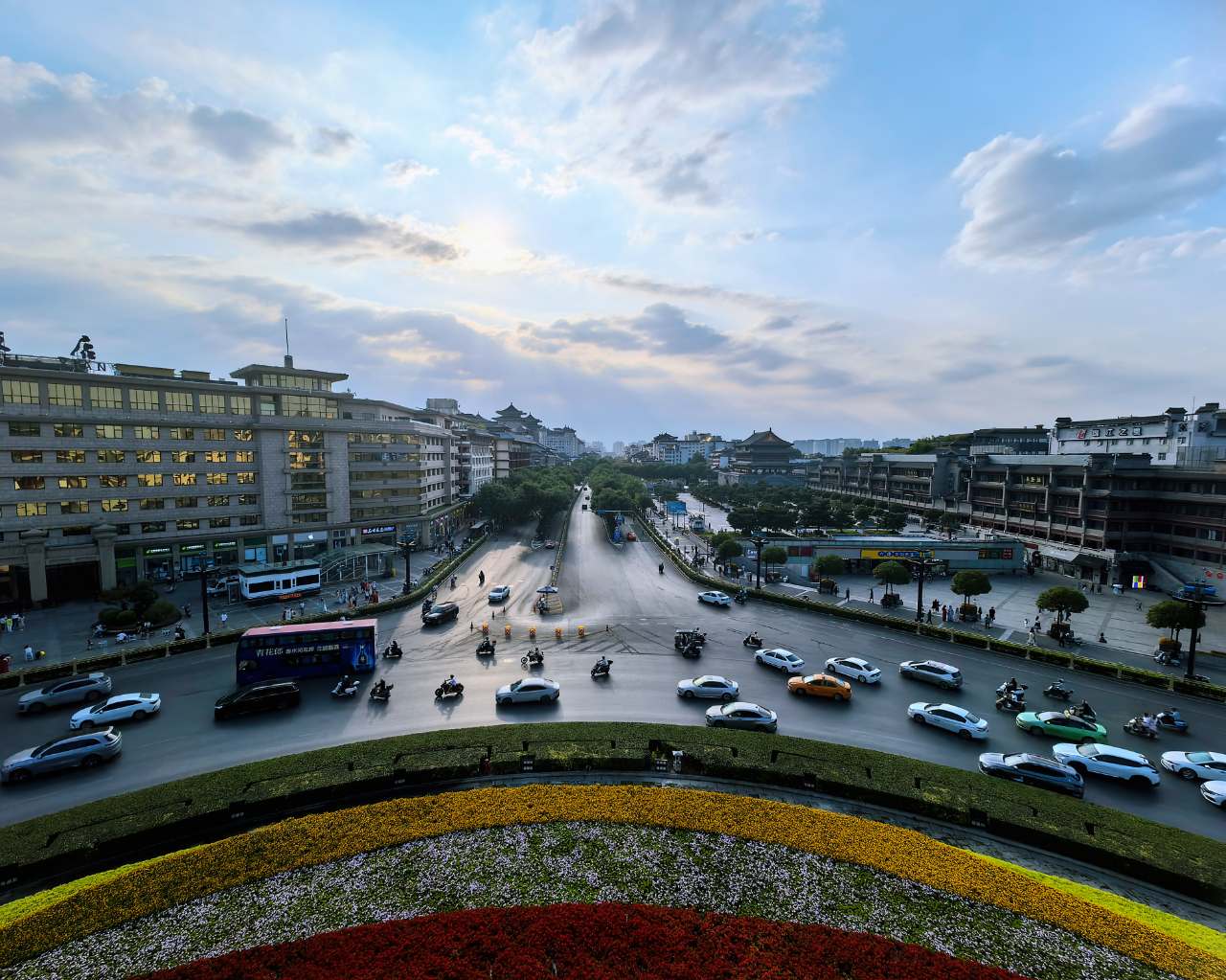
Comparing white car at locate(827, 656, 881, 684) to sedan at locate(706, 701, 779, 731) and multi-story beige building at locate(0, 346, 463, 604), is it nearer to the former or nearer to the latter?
sedan at locate(706, 701, 779, 731)

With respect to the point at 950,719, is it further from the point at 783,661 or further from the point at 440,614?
the point at 440,614

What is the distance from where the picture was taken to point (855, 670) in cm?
2802

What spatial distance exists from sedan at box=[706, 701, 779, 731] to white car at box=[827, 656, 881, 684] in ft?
24.1

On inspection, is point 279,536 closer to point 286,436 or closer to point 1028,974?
point 286,436

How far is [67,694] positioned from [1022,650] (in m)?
49.4

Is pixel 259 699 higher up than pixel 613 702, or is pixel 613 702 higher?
pixel 259 699

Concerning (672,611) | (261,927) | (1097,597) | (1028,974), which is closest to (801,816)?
(1028,974)

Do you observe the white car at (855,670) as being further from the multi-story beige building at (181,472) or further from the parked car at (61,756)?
the multi-story beige building at (181,472)

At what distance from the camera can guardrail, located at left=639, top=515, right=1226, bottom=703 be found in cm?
2695

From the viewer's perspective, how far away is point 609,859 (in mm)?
14367

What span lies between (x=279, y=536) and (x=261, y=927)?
48.7 meters

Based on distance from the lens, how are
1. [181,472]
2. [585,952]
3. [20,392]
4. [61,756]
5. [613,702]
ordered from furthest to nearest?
[181,472], [20,392], [613,702], [61,756], [585,952]

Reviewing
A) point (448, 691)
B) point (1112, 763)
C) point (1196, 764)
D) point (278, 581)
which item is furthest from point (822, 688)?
point (278, 581)

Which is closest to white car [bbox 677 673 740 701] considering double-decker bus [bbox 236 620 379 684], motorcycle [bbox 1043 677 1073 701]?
motorcycle [bbox 1043 677 1073 701]
